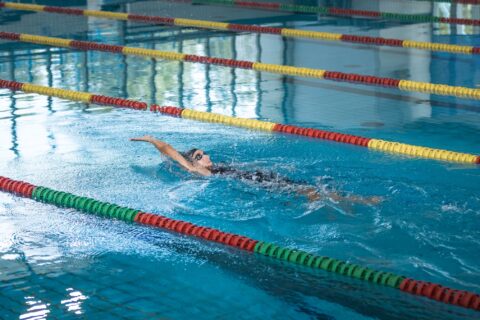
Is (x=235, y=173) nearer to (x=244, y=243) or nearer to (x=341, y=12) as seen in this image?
(x=244, y=243)

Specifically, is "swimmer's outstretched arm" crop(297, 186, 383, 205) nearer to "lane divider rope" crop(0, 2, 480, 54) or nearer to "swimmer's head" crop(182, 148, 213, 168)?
"swimmer's head" crop(182, 148, 213, 168)

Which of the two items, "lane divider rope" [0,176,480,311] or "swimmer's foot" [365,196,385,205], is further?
"swimmer's foot" [365,196,385,205]

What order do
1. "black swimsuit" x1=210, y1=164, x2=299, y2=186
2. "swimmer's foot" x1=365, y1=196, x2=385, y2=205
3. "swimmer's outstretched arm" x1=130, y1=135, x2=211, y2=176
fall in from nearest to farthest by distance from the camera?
1. "swimmer's foot" x1=365, y1=196, x2=385, y2=205
2. "black swimsuit" x1=210, y1=164, x2=299, y2=186
3. "swimmer's outstretched arm" x1=130, y1=135, x2=211, y2=176

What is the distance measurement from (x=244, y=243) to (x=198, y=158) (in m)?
1.29

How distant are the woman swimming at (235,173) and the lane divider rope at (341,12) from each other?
721cm

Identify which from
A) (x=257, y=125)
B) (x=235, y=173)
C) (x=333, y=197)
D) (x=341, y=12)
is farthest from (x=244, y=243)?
(x=341, y=12)

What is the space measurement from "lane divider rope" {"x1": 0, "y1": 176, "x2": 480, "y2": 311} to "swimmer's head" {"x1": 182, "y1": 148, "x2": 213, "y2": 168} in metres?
0.78

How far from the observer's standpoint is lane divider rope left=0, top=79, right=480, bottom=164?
702 cm

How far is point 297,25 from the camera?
42.0ft

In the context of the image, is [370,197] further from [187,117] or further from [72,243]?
[187,117]

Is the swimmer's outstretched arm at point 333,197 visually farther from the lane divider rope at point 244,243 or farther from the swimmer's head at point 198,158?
the lane divider rope at point 244,243

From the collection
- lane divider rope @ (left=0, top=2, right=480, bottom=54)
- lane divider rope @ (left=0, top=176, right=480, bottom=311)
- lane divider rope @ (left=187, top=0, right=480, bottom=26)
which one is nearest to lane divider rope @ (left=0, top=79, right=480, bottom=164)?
lane divider rope @ (left=0, top=176, right=480, bottom=311)

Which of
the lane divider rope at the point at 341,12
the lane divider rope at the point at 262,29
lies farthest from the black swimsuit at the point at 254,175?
the lane divider rope at the point at 341,12

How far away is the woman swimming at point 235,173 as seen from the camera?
6.00 meters
